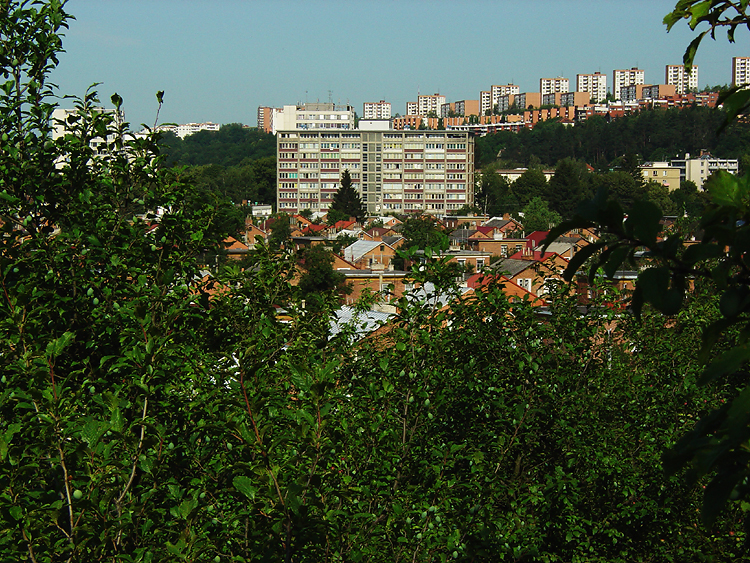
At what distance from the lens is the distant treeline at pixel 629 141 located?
134m

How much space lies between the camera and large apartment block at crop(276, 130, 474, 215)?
10494 cm

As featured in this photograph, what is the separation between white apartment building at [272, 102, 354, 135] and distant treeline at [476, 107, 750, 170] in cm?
2280

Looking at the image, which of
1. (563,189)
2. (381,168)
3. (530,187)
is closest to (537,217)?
(563,189)

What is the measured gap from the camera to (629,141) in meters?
142

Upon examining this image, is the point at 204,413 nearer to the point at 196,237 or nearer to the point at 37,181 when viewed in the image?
the point at 196,237

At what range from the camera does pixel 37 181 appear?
5.96 m

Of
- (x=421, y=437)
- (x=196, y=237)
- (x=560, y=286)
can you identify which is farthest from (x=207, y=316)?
(x=560, y=286)

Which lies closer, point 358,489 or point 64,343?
point 64,343

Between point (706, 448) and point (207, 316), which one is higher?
point (706, 448)

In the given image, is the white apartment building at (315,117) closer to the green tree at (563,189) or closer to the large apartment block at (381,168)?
the large apartment block at (381,168)

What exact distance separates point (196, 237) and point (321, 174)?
336 feet

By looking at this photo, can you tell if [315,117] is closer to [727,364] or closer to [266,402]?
[266,402]

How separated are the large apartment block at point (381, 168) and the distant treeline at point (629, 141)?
23.7m

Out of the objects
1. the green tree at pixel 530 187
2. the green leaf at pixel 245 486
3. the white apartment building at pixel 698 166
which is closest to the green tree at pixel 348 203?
the green tree at pixel 530 187
